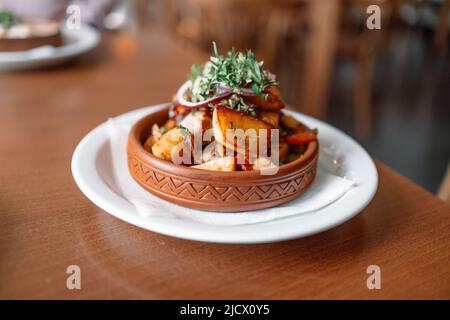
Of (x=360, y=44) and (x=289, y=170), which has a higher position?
(x=289, y=170)
